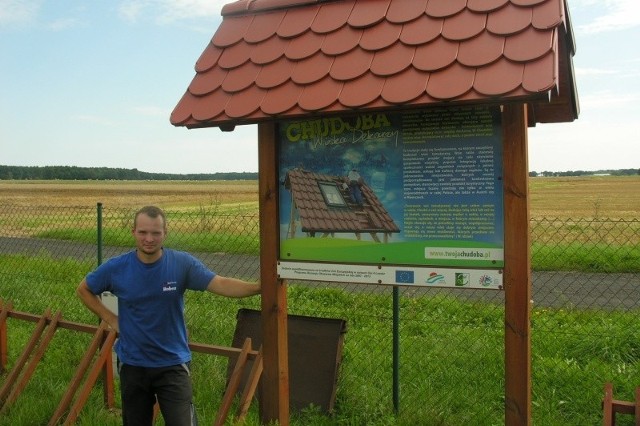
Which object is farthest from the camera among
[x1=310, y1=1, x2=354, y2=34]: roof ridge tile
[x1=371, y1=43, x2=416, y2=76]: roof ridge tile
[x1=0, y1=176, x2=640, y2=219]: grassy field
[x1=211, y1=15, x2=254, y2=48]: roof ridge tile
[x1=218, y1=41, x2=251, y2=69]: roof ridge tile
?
[x1=0, y1=176, x2=640, y2=219]: grassy field

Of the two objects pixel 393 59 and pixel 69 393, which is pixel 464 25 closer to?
pixel 393 59

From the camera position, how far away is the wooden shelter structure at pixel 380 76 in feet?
9.85

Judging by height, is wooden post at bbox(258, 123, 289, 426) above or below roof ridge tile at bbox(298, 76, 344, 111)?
below

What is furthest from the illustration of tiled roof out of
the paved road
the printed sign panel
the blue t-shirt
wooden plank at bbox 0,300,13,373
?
the paved road

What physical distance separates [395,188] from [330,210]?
0.40m

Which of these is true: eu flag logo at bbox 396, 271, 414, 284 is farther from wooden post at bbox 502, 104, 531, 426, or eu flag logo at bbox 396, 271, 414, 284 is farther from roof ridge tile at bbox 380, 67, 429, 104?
roof ridge tile at bbox 380, 67, 429, 104

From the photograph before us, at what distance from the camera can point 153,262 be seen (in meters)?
3.33

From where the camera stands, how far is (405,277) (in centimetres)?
343

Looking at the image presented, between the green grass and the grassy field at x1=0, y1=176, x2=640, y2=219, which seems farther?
the grassy field at x1=0, y1=176, x2=640, y2=219

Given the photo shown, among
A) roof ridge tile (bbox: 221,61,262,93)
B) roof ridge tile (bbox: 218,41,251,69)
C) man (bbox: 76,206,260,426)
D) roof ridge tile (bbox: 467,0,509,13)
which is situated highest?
roof ridge tile (bbox: 467,0,509,13)

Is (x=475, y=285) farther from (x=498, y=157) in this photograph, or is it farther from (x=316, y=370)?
(x=316, y=370)

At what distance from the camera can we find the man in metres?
3.29

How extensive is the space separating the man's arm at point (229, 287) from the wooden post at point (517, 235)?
134 centimetres

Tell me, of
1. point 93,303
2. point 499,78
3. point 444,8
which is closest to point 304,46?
point 444,8
